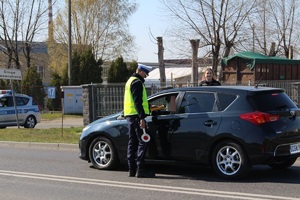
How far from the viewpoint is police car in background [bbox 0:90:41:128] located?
73.0 ft

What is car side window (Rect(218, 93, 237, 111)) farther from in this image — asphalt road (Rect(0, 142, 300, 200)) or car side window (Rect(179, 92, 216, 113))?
asphalt road (Rect(0, 142, 300, 200))

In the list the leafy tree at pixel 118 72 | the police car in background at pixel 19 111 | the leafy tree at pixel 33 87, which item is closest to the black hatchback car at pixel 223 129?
the police car in background at pixel 19 111

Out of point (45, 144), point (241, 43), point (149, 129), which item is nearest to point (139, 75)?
point (149, 129)

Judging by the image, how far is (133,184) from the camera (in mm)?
8266

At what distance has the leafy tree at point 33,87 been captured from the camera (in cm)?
3938

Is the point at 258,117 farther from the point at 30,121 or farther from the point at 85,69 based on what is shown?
the point at 85,69

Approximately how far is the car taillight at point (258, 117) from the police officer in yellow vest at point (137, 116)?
171cm

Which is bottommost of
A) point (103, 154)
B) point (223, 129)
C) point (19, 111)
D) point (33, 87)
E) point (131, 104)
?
point (103, 154)

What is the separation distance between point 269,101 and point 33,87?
32775mm

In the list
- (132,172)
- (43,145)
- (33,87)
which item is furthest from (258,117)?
(33,87)

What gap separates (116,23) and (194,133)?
39.4 m

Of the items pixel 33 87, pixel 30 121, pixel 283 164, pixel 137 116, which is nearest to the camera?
pixel 137 116

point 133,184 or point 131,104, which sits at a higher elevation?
point 131,104

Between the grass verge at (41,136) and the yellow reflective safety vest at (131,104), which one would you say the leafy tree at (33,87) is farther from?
the yellow reflective safety vest at (131,104)
